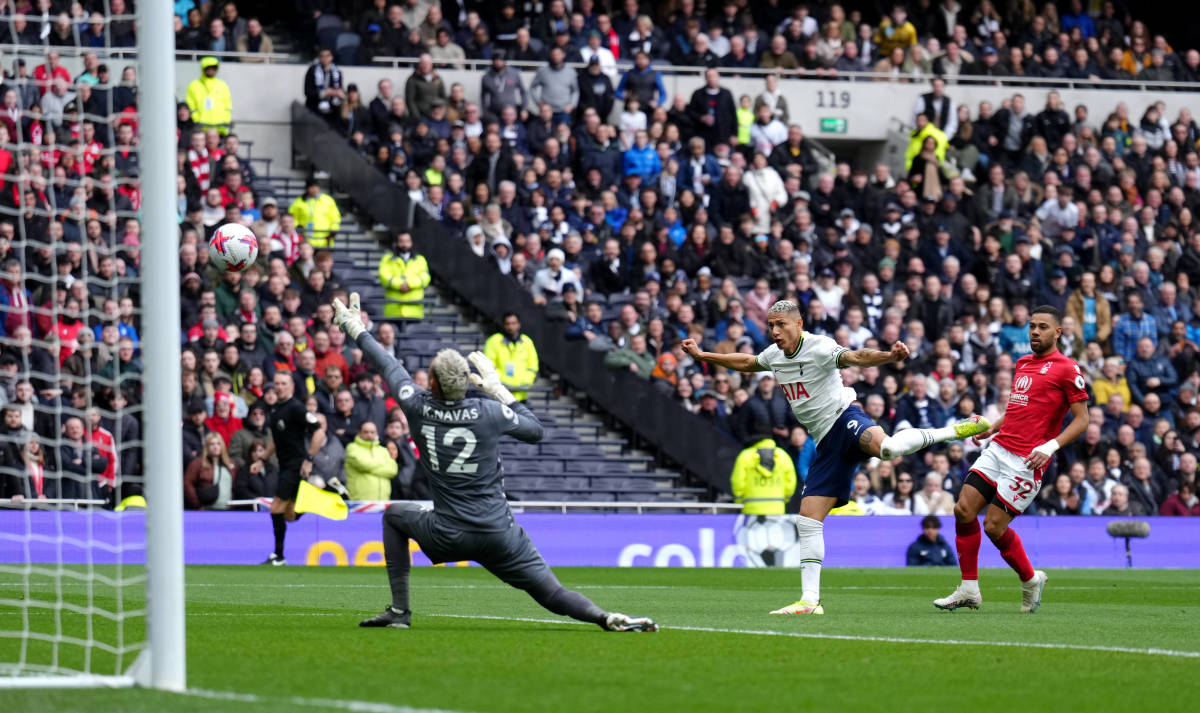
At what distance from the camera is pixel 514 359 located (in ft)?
75.6

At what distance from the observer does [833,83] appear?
31656 mm

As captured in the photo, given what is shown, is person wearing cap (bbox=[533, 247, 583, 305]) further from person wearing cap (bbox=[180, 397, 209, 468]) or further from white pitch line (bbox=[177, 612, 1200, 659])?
white pitch line (bbox=[177, 612, 1200, 659])

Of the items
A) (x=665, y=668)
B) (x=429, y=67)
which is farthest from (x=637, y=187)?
(x=665, y=668)

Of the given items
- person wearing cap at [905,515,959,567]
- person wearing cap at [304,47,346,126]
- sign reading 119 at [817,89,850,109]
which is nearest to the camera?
person wearing cap at [905,515,959,567]

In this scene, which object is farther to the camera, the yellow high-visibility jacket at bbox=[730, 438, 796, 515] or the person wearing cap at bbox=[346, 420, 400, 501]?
the yellow high-visibility jacket at bbox=[730, 438, 796, 515]

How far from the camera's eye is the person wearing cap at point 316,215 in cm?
2453

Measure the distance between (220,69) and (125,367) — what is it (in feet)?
30.2

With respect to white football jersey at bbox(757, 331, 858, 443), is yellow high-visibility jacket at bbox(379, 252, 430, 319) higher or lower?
higher

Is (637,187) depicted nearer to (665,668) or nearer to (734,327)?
(734,327)

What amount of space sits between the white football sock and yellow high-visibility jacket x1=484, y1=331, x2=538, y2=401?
11209 mm

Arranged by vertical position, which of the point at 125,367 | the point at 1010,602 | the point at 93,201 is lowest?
the point at 1010,602

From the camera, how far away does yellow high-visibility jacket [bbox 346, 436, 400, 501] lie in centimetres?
2075

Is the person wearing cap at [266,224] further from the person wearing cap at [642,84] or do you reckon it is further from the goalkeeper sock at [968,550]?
the goalkeeper sock at [968,550]

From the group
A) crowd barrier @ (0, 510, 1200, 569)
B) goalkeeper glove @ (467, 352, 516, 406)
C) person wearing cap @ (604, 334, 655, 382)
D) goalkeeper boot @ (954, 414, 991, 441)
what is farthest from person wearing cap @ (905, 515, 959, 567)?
goalkeeper glove @ (467, 352, 516, 406)
